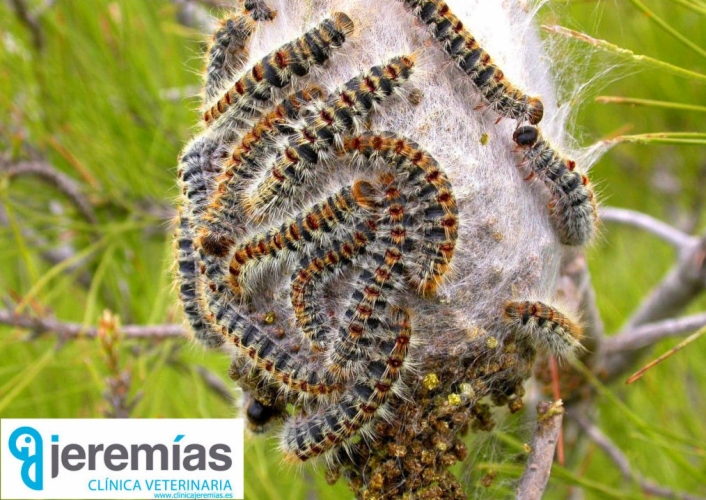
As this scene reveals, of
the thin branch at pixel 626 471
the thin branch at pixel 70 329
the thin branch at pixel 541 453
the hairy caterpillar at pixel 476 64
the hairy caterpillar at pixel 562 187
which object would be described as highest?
the hairy caterpillar at pixel 476 64

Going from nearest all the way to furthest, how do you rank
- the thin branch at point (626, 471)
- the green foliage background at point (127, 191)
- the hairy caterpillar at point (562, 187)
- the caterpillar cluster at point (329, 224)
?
the caterpillar cluster at point (329, 224), the hairy caterpillar at point (562, 187), the thin branch at point (626, 471), the green foliage background at point (127, 191)

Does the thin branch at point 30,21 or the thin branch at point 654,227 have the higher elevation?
the thin branch at point 654,227

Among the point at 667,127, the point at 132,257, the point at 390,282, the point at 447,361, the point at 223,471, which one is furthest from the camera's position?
the point at 667,127

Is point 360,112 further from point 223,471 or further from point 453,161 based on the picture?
point 223,471

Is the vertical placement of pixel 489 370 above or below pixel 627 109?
below

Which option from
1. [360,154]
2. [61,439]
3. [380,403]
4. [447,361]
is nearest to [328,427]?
[380,403]

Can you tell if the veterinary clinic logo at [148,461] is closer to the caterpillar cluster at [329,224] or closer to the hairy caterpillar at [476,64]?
the caterpillar cluster at [329,224]

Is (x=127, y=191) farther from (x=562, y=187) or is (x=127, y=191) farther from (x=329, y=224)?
(x=562, y=187)

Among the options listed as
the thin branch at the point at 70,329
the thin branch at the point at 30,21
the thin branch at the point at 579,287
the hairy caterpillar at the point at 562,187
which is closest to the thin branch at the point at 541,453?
the hairy caterpillar at the point at 562,187
